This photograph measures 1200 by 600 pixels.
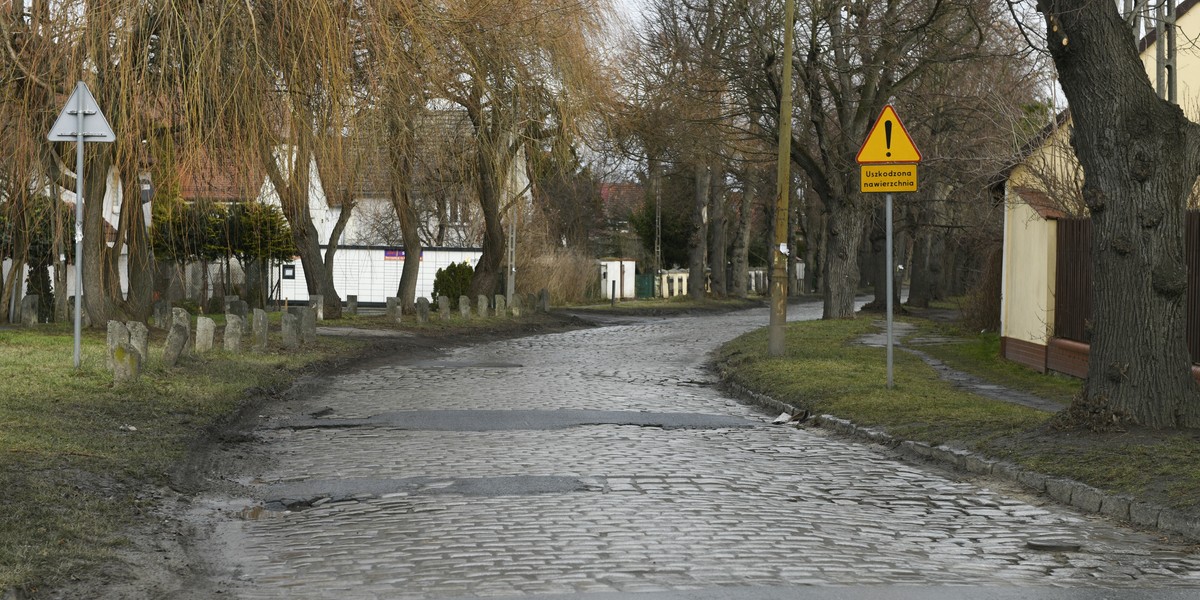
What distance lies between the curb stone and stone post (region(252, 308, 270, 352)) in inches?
368

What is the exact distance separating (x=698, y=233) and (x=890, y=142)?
41.1 meters

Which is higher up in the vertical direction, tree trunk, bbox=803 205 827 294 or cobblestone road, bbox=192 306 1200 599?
tree trunk, bbox=803 205 827 294

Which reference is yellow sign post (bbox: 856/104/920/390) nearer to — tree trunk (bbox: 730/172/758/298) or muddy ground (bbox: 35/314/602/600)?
muddy ground (bbox: 35/314/602/600)

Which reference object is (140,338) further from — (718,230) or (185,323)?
(718,230)

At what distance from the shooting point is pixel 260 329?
63.8 ft

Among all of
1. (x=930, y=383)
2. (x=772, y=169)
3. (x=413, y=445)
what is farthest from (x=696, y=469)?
(x=772, y=169)

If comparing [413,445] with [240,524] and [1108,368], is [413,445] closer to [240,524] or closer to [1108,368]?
[240,524]

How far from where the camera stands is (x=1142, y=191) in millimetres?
10602

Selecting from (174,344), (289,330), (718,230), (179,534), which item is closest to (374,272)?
(718,230)

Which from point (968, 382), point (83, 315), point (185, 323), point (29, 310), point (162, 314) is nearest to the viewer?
point (185, 323)

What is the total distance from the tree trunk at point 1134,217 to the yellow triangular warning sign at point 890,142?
12.9 feet

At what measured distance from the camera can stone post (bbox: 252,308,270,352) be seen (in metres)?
19.3

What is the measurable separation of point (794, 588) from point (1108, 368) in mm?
5580

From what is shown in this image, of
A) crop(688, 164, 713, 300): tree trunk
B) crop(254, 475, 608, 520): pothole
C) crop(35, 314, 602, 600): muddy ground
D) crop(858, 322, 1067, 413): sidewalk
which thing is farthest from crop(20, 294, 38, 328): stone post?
crop(688, 164, 713, 300): tree trunk
